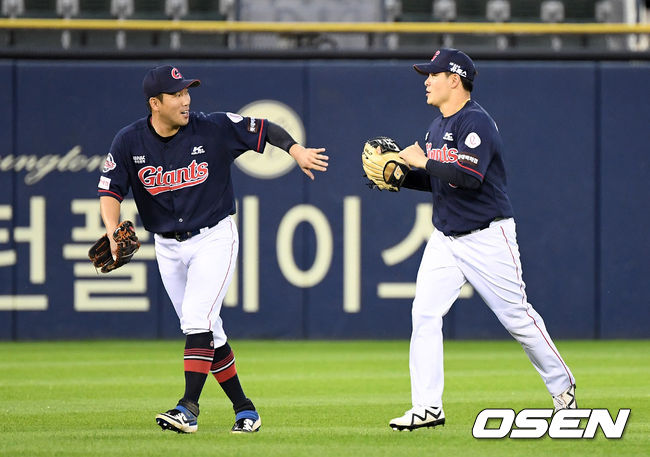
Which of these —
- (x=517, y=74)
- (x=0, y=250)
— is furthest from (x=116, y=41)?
(x=517, y=74)

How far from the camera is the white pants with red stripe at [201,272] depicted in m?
5.95

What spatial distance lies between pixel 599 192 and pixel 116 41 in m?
5.67

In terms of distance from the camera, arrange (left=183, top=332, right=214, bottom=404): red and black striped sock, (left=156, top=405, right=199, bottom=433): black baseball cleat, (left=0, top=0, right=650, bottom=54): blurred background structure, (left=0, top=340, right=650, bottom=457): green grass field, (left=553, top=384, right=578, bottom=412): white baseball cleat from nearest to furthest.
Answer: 1. (left=0, top=340, right=650, bottom=457): green grass field
2. (left=156, top=405, right=199, bottom=433): black baseball cleat
3. (left=183, top=332, right=214, bottom=404): red and black striped sock
4. (left=553, top=384, right=578, bottom=412): white baseball cleat
5. (left=0, top=0, right=650, bottom=54): blurred background structure

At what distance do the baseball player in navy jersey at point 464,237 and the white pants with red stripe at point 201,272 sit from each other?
1.01m

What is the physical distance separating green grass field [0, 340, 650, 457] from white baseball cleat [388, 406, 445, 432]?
0.05 metres

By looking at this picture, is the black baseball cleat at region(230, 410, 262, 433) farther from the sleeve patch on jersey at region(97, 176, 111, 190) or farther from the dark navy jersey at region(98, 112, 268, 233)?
the sleeve patch on jersey at region(97, 176, 111, 190)

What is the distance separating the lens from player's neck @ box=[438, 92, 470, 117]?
243 inches

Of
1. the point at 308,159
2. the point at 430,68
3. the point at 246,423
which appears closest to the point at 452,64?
the point at 430,68

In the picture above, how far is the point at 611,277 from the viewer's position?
11938mm

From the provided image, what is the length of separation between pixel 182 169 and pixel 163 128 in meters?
0.25

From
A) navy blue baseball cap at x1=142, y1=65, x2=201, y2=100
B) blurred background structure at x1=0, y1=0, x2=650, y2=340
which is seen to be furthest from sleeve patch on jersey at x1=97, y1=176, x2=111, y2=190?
blurred background structure at x1=0, y1=0, x2=650, y2=340

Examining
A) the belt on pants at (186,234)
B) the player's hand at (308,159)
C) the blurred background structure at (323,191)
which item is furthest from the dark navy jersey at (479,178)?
the blurred background structure at (323,191)

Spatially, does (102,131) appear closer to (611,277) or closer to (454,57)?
(611,277)

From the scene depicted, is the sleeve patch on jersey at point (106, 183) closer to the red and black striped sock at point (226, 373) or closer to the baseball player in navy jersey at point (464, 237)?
the red and black striped sock at point (226, 373)
